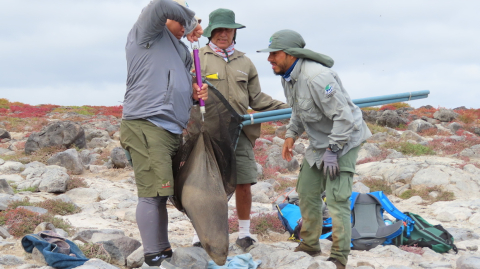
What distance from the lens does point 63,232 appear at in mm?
5469

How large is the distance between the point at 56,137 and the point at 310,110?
10.6 m

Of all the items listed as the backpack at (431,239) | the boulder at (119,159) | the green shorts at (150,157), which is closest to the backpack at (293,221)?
the backpack at (431,239)

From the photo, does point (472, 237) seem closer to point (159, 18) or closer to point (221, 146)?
point (221, 146)

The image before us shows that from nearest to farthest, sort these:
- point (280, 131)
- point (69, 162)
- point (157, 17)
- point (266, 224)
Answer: point (157, 17) → point (266, 224) → point (69, 162) → point (280, 131)

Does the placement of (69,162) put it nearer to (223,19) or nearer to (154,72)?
(223,19)

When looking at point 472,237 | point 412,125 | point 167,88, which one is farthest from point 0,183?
point 412,125

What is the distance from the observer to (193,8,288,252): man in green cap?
515cm

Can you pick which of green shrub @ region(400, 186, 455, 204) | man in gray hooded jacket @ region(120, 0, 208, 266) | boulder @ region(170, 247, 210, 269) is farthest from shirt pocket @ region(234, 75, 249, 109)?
green shrub @ region(400, 186, 455, 204)

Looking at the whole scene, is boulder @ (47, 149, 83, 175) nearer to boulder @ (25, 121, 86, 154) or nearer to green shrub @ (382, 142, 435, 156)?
boulder @ (25, 121, 86, 154)

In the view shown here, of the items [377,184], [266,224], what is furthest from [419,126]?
[266,224]

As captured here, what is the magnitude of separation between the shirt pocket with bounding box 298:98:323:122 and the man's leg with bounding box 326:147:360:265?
1.48ft

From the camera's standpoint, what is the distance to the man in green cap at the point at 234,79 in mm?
5148

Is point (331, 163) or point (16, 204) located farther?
point (16, 204)

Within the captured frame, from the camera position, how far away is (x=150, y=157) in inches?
150
